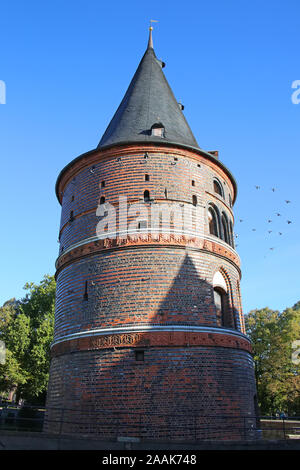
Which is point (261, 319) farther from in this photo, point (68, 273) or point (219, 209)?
point (68, 273)

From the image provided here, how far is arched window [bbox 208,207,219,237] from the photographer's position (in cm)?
1559

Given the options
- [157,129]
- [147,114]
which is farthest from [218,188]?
[147,114]

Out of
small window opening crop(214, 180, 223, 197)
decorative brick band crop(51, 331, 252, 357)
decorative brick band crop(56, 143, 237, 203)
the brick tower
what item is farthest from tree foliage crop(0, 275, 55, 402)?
small window opening crop(214, 180, 223, 197)

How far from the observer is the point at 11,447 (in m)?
8.39

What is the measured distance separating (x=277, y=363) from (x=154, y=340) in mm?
19999

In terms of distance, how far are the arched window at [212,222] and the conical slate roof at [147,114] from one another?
2710 millimetres

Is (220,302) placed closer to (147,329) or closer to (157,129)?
(147,329)

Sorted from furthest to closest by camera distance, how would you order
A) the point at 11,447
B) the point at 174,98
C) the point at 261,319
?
the point at 261,319 < the point at 174,98 < the point at 11,447

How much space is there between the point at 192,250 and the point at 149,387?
188 inches

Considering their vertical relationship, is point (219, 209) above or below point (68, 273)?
above

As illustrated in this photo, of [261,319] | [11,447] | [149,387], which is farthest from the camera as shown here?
[261,319]

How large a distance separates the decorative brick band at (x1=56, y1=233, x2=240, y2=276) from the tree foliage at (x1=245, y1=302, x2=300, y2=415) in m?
17.0

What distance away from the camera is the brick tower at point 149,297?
1152 cm

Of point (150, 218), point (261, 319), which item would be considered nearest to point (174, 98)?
point (150, 218)
